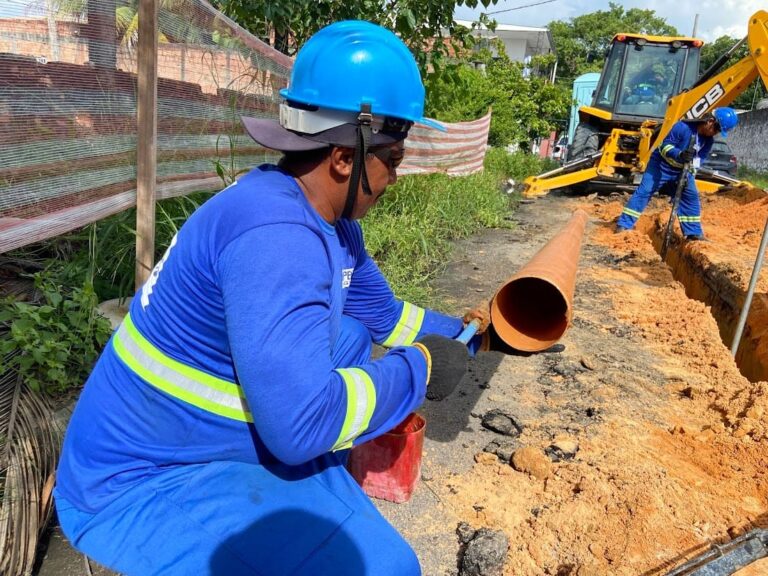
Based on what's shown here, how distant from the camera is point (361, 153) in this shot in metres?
1.50

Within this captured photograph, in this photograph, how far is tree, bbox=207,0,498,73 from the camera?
189 inches

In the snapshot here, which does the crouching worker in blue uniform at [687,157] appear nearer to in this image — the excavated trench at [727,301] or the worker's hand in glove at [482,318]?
the excavated trench at [727,301]

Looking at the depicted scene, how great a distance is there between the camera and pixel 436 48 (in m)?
5.46

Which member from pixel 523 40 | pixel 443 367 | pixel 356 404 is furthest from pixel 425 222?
pixel 523 40

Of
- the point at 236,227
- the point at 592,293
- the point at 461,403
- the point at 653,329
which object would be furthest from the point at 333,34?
the point at 592,293

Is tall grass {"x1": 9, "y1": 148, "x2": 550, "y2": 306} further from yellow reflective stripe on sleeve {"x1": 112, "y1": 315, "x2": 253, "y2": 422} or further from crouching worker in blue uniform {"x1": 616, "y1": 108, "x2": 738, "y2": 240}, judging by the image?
crouching worker in blue uniform {"x1": 616, "y1": 108, "x2": 738, "y2": 240}

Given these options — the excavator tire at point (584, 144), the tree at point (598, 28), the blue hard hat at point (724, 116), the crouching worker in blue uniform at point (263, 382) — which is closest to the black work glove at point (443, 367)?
the crouching worker in blue uniform at point (263, 382)

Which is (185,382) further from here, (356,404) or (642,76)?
(642,76)

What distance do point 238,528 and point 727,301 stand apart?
19.4 feet

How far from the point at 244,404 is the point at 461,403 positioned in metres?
2.06

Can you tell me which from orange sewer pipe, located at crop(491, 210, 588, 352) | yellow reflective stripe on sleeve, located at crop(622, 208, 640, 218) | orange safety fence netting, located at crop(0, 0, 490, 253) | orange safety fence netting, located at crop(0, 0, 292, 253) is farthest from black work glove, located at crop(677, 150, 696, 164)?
orange safety fence netting, located at crop(0, 0, 292, 253)

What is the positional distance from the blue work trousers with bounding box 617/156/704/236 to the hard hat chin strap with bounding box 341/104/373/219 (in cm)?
715

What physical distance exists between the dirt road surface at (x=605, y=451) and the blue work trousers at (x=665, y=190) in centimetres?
252

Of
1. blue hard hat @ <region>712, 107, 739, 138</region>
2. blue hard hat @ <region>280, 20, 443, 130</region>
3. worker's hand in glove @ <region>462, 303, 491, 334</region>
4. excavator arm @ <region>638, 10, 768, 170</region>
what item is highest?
excavator arm @ <region>638, 10, 768, 170</region>
